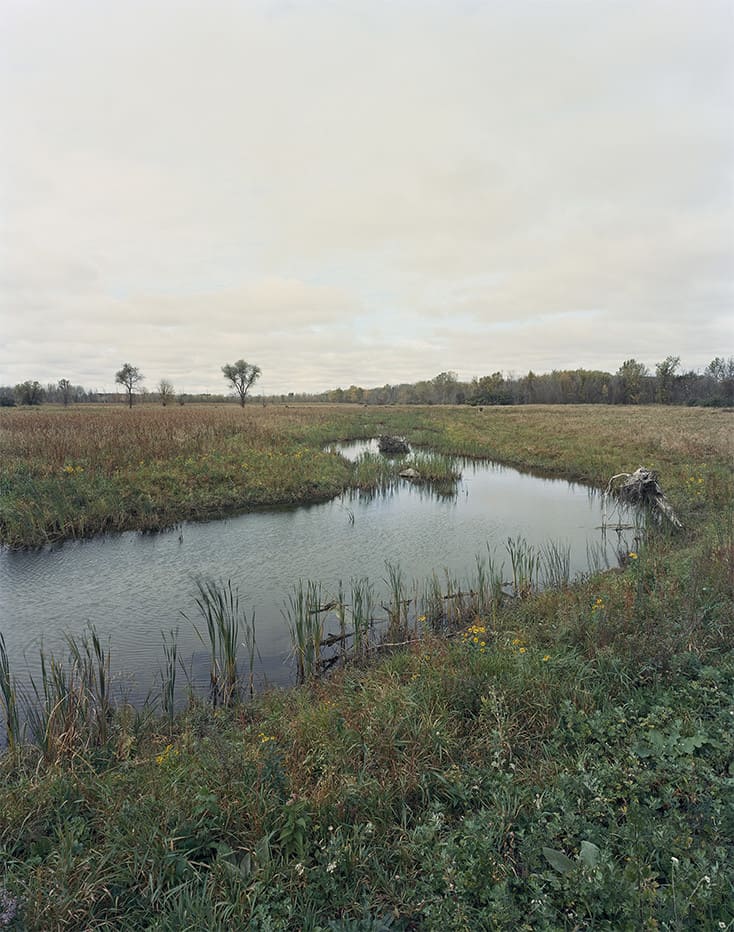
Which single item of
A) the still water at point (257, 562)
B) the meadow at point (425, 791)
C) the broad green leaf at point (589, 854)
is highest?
the broad green leaf at point (589, 854)

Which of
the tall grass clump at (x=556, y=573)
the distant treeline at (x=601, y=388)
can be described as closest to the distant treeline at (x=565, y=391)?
the distant treeline at (x=601, y=388)

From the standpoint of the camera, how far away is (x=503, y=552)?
10.2 meters

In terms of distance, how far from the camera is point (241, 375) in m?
78.1

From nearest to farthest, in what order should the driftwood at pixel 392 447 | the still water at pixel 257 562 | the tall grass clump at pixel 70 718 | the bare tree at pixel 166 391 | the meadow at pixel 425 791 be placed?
the meadow at pixel 425 791
the tall grass clump at pixel 70 718
the still water at pixel 257 562
the driftwood at pixel 392 447
the bare tree at pixel 166 391

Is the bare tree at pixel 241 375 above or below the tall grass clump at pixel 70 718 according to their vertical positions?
above

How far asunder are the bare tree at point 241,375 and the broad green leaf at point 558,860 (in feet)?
259

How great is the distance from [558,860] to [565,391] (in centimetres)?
11047

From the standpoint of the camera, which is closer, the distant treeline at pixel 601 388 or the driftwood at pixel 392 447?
the driftwood at pixel 392 447

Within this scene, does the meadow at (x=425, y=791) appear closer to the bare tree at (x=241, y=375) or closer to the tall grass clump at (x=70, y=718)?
the tall grass clump at (x=70, y=718)

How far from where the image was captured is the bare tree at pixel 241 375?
7738 centimetres

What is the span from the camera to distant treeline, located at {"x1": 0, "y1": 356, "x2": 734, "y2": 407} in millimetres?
71250

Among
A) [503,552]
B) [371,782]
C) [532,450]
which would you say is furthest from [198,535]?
[532,450]

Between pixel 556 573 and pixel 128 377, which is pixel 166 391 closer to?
pixel 128 377

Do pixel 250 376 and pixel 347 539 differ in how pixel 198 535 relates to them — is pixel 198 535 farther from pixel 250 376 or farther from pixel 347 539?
pixel 250 376
